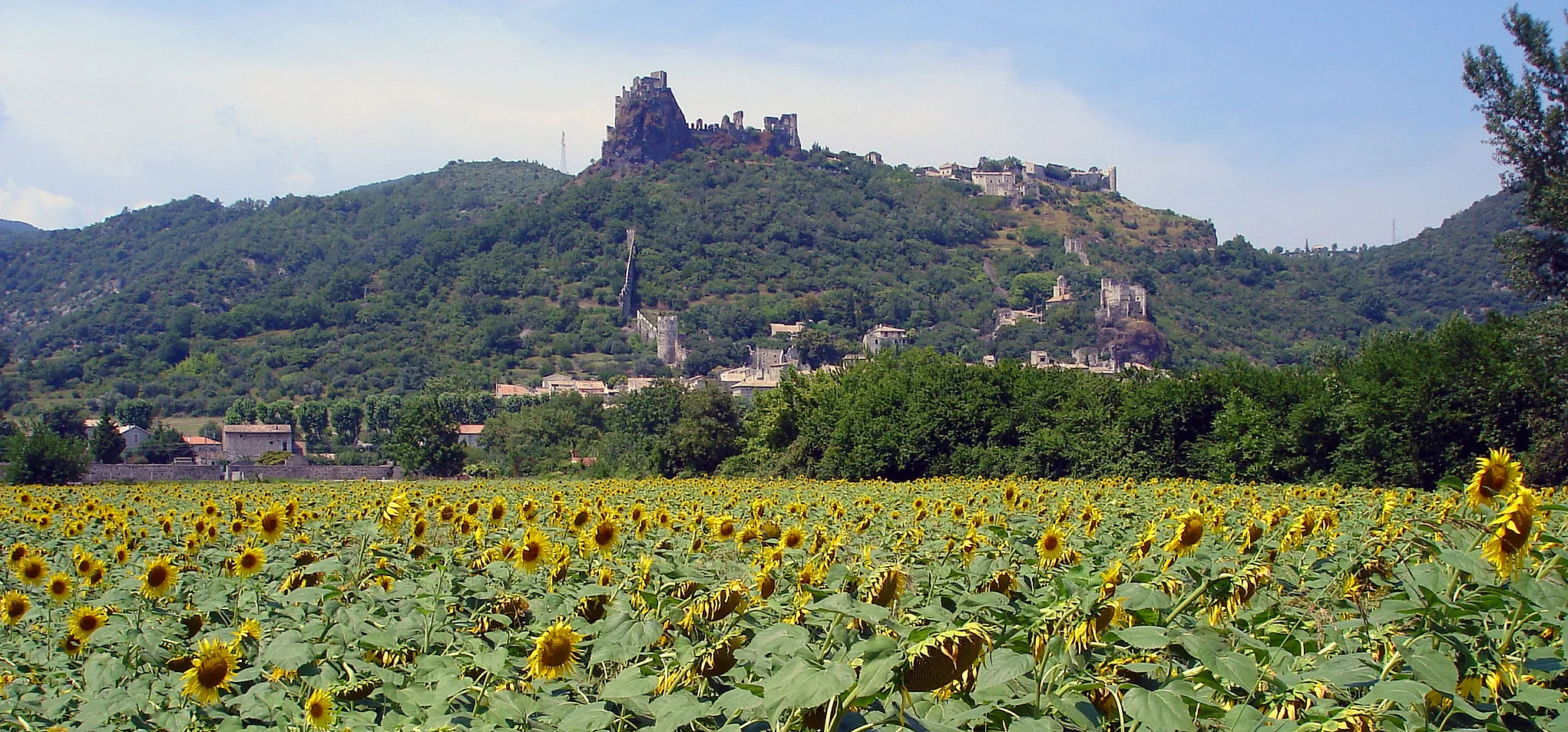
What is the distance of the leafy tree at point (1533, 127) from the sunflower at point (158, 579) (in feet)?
84.0

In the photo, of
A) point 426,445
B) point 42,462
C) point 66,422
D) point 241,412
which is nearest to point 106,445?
point 426,445

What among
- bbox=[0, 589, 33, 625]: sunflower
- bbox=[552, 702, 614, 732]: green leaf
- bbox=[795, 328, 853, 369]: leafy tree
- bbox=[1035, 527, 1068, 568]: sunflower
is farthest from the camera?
bbox=[795, 328, 853, 369]: leafy tree

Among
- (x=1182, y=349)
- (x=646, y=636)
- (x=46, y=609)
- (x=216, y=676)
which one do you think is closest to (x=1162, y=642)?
(x=646, y=636)

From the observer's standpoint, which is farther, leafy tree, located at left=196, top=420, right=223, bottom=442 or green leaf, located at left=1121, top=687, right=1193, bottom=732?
leafy tree, located at left=196, top=420, right=223, bottom=442

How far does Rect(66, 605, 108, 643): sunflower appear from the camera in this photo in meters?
4.29

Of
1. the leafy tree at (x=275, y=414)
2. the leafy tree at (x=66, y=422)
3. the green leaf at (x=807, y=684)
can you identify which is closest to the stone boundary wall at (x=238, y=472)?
the leafy tree at (x=66, y=422)

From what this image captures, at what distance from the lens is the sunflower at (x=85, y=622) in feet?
14.1

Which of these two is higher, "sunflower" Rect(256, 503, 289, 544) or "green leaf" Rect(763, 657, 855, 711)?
"green leaf" Rect(763, 657, 855, 711)

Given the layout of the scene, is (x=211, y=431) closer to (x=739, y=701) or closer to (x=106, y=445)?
(x=106, y=445)

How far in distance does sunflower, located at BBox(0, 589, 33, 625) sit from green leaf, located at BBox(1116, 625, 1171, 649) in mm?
4461

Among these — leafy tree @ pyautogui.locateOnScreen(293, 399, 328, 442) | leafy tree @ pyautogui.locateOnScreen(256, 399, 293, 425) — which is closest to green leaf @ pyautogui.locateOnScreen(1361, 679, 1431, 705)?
leafy tree @ pyautogui.locateOnScreen(293, 399, 328, 442)

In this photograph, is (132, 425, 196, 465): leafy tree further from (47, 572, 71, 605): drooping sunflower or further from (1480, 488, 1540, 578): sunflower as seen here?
(1480, 488, 1540, 578): sunflower

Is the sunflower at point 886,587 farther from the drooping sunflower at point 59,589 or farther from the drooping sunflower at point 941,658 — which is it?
the drooping sunflower at point 59,589

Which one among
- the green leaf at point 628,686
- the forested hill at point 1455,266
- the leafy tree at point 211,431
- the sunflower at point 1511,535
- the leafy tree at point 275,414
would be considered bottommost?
the leafy tree at point 211,431
